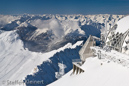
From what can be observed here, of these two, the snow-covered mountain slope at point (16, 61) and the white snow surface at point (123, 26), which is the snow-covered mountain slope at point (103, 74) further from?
the snow-covered mountain slope at point (16, 61)

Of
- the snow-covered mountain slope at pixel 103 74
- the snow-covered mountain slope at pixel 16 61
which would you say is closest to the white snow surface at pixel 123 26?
the snow-covered mountain slope at pixel 103 74

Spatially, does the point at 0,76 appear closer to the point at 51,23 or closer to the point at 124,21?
the point at 124,21

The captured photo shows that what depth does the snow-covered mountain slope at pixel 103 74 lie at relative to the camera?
12102 mm

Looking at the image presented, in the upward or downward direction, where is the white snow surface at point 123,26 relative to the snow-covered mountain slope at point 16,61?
upward

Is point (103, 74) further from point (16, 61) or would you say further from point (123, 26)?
point (16, 61)

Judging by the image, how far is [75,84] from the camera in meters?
15.8

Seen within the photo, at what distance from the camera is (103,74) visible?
13734mm

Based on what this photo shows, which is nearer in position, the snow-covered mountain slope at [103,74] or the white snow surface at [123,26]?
the snow-covered mountain slope at [103,74]

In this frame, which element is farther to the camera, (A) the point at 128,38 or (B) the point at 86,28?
(B) the point at 86,28

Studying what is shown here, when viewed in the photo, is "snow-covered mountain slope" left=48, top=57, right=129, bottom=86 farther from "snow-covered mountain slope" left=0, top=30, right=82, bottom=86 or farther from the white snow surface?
"snow-covered mountain slope" left=0, top=30, right=82, bottom=86

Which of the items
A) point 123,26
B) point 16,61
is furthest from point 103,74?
point 16,61

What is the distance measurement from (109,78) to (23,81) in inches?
962

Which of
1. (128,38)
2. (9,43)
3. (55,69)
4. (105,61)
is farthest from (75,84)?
(9,43)

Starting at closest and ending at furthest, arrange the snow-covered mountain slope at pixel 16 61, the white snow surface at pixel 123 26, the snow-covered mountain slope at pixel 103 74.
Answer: the snow-covered mountain slope at pixel 103 74, the white snow surface at pixel 123 26, the snow-covered mountain slope at pixel 16 61
